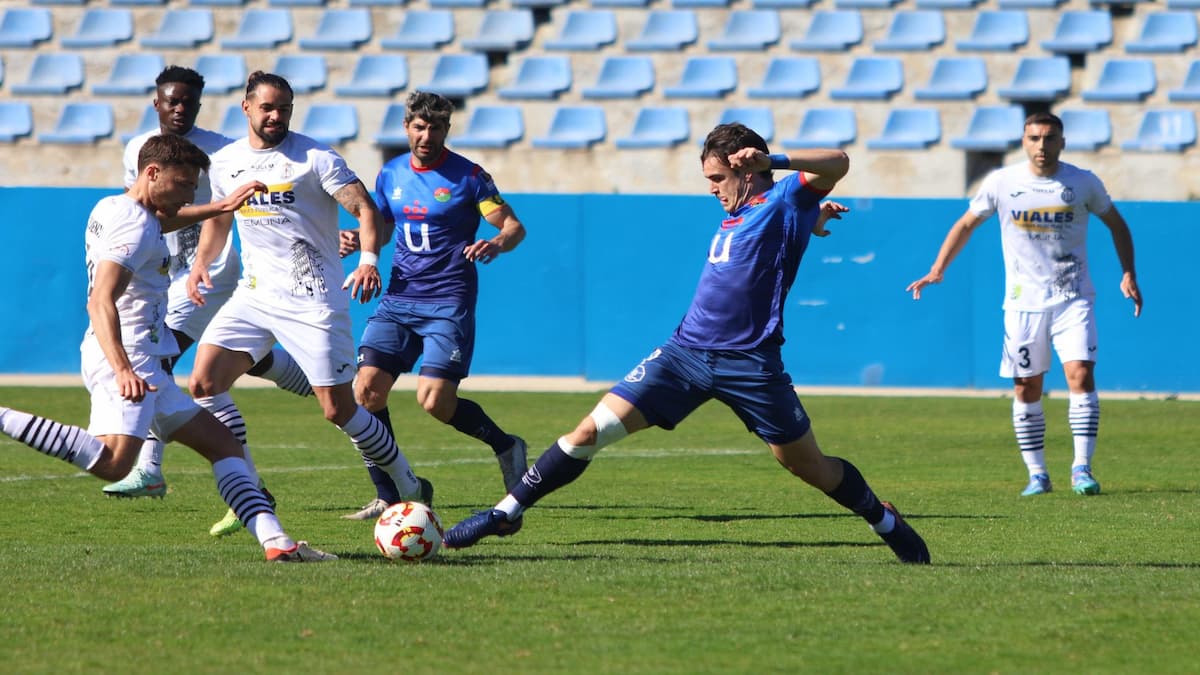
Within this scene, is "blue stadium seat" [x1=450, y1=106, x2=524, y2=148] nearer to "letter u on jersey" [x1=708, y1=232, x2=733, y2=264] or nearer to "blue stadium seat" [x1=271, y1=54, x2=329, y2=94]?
"blue stadium seat" [x1=271, y1=54, x2=329, y2=94]

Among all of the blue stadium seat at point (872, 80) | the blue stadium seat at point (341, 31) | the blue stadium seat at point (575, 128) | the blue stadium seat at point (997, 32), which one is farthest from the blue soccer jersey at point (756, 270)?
the blue stadium seat at point (341, 31)

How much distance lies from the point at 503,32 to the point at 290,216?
48.8 feet

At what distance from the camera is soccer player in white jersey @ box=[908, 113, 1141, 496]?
34.9ft

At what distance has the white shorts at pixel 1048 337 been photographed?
10.6 m

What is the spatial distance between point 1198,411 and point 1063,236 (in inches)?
228

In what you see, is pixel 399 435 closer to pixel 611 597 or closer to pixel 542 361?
pixel 542 361

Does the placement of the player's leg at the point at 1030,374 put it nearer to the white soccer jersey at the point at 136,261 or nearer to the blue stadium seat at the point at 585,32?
the white soccer jersey at the point at 136,261

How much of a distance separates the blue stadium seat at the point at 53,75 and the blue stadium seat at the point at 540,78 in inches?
227

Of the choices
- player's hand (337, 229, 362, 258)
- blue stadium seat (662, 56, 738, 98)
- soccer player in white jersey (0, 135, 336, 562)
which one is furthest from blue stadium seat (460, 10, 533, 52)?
soccer player in white jersey (0, 135, 336, 562)

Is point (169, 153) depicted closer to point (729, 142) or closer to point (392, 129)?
point (729, 142)

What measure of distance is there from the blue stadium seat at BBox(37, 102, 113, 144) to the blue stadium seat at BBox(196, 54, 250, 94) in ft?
4.27

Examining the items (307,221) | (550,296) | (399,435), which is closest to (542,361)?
(550,296)

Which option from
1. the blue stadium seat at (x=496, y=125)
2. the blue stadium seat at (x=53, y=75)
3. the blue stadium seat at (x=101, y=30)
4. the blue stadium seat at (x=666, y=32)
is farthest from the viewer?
the blue stadium seat at (x=101, y=30)

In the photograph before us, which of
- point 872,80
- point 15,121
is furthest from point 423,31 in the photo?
point 872,80
